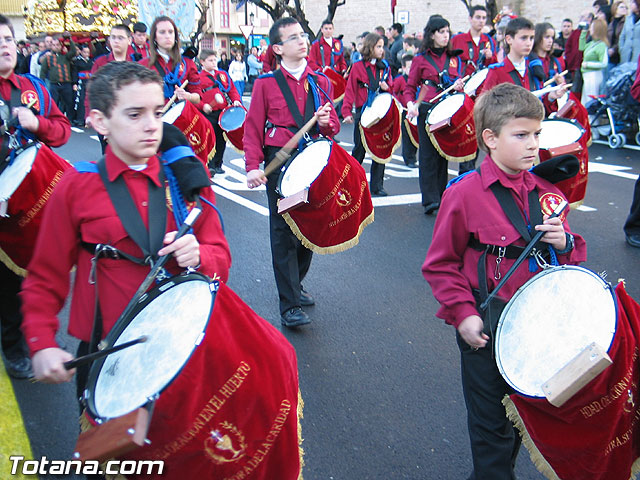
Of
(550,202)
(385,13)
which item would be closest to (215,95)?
(550,202)

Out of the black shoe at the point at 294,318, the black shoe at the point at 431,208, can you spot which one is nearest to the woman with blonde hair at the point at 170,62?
the black shoe at the point at 431,208

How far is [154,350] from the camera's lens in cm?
177

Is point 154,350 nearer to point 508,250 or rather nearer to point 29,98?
point 508,250

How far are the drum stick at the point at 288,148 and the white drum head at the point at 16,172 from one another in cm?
141

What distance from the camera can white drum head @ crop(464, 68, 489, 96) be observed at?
7.20m

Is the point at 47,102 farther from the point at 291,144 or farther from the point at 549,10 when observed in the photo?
the point at 549,10

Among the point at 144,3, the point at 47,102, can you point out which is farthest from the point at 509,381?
the point at 144,3

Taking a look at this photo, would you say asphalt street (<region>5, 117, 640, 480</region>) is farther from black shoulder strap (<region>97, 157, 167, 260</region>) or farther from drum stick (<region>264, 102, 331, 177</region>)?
black shoulder strap (<region>97, 157, 167, 260</region>)

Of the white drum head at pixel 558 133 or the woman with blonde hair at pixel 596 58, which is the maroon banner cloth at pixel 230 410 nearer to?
the white drum head at pixel 558 133

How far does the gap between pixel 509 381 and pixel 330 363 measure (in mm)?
1878

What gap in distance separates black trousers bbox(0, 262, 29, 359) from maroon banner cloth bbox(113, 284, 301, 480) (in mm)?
2365

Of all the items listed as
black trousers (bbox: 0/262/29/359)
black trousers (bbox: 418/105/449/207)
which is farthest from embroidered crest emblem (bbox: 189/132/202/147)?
black trousers (bbox: 0/262/29/359)

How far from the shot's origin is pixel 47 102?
4.03 meters

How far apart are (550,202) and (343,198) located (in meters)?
1.90
